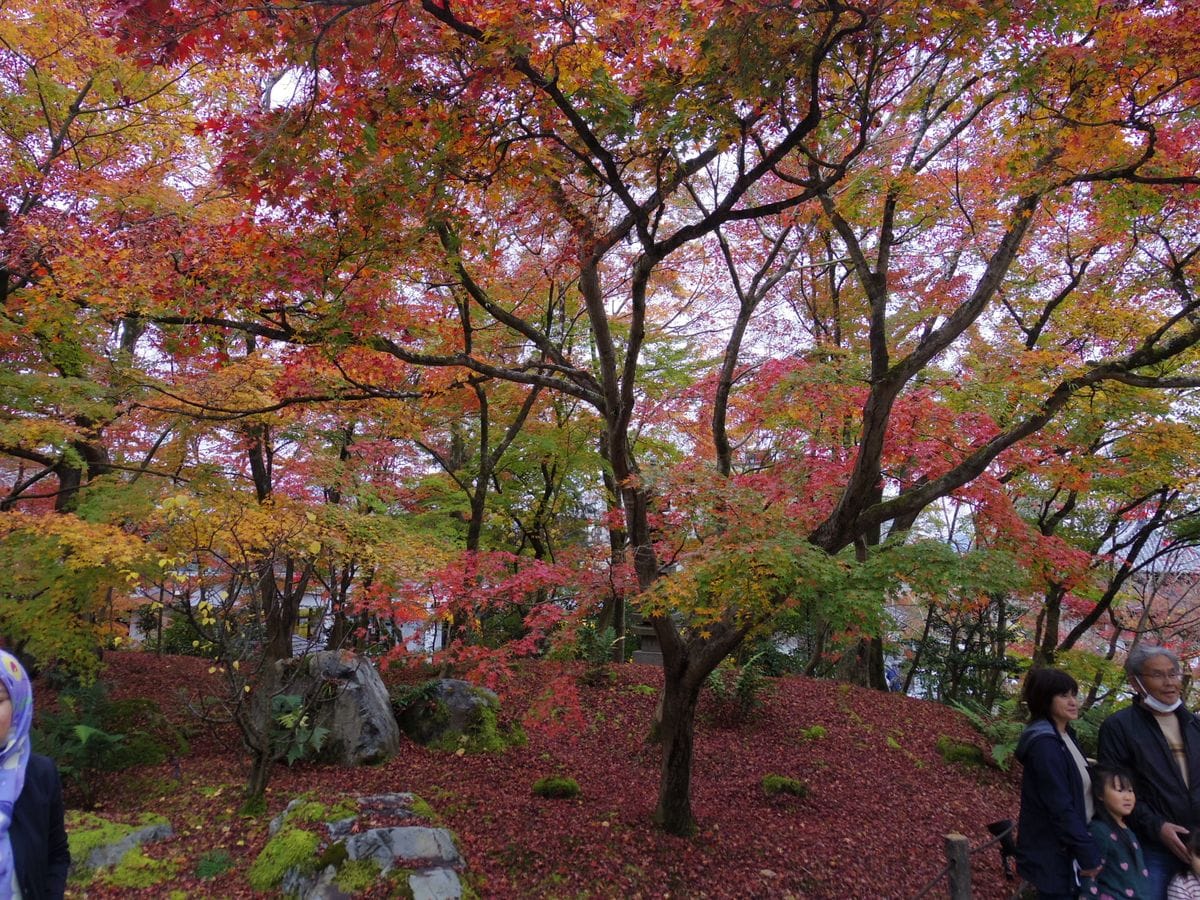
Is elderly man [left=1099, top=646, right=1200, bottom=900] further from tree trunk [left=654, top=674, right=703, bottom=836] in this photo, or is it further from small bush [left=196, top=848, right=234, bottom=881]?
small bush [left=196, top=848, right=234, bottom=881]

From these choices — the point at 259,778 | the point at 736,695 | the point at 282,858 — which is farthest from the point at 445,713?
the point at 736,695

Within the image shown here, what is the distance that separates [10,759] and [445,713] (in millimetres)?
6750

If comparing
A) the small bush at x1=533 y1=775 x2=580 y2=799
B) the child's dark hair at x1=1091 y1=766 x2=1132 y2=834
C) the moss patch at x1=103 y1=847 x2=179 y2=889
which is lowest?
the small bush at x1=533 y1=775 x2=580 y2=799

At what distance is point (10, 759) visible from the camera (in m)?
2.03

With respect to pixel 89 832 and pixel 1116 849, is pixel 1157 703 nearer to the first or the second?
pixel 1116 849

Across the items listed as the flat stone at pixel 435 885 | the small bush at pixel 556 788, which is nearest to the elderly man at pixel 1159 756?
the flat stone at pixel 435 885

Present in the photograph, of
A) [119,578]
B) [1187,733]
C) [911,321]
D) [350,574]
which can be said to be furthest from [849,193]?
[119,578]

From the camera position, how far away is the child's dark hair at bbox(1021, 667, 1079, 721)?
9.52ft

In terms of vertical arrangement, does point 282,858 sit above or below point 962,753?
above

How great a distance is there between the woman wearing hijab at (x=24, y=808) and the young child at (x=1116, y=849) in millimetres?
4186

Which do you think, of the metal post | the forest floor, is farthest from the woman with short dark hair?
the forest floor

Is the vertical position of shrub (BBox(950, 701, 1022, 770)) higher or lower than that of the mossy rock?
lower

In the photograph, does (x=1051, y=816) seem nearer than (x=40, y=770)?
No

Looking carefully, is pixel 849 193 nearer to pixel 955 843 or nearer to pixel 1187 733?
pixel 1187 733
